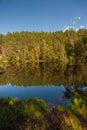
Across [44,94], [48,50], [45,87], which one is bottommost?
[45,87]

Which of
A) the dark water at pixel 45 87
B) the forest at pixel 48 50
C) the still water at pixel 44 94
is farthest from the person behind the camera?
the forest at pixel 48 50

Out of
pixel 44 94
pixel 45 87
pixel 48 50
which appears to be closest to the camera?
pixel 44 94

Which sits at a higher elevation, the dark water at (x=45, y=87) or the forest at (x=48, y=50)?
the forest at (x=48, y=50)

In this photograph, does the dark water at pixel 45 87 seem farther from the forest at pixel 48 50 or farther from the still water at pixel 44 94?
the forest at pixel 48 50

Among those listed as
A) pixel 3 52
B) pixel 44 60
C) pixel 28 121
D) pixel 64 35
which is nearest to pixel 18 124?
pixel 28 121

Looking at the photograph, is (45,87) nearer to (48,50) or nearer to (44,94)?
(44,94)

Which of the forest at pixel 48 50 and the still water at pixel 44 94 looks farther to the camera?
the forest at pixel 48 50

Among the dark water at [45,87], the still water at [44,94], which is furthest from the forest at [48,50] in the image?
the still water at [44,94]

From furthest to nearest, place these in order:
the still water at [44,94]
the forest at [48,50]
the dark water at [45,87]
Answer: the forest at [48,50] < the dark water at [45,87] < the still water at [44,94]

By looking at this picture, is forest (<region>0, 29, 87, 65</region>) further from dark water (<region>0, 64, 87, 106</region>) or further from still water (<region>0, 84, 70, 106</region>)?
still water (<region>0, 84, 70, 106</region>)

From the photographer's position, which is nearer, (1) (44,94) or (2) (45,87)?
(1) (44,94)

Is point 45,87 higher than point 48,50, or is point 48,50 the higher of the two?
point 48,50

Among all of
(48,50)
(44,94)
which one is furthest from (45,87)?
(48,50)

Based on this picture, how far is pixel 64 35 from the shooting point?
6339 inches
